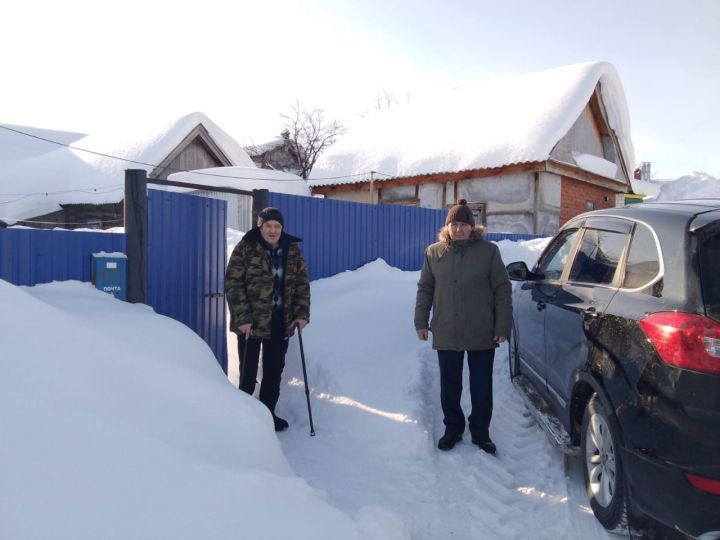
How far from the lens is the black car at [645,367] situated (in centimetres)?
193

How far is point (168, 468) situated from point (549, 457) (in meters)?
2.64

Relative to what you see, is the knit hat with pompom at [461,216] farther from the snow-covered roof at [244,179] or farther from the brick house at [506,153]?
the snow-covered roof at [244,179]

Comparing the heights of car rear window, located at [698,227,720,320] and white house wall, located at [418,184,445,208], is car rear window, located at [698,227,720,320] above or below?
below

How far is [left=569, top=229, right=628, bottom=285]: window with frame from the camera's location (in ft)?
9.32

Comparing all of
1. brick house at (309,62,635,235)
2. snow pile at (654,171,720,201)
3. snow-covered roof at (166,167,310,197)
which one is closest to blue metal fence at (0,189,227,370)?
brick house at (309,62,635,235)

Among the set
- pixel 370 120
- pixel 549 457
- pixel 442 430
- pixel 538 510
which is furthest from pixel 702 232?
pixel 370 120

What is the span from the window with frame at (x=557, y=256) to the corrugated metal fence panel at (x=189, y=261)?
304cm

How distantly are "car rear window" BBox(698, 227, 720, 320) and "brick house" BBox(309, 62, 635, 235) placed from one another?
10.2m

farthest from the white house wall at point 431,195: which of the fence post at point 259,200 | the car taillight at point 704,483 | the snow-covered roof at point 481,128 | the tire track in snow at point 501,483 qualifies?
the car taillight at point 704,483

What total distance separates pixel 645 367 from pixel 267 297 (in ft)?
8.36

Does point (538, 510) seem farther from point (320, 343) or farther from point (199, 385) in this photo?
point (320, 343)

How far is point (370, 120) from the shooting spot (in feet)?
61.6

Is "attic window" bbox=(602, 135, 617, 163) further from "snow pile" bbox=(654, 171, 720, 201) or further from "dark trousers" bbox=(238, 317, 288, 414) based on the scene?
"snow pile" bbox=(654, 171, 720, 201)

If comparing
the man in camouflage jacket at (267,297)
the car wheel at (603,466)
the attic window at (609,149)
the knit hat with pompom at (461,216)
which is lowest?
the car wheel at (603,466)
